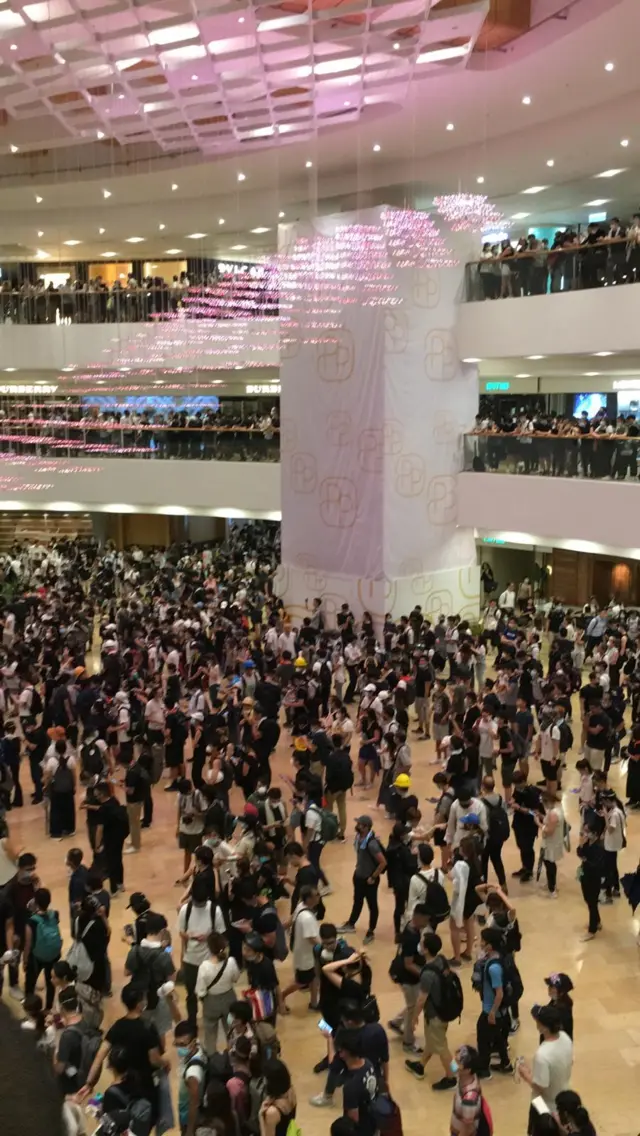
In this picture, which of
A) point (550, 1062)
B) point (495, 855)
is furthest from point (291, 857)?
point (550, 1062)

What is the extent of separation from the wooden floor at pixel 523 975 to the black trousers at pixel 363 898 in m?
0.20

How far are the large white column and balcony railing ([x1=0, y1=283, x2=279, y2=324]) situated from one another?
2870 mm

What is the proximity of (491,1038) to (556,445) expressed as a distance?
43.2ft

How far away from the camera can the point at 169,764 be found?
1173 centimetres

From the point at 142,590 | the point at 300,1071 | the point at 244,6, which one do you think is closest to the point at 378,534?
the point at 142,590

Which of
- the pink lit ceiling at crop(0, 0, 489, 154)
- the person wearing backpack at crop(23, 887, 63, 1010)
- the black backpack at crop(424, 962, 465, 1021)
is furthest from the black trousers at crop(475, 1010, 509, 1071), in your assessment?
the pink lit ceiling at crop(0, 0, 489, 154)

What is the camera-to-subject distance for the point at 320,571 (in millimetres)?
20969

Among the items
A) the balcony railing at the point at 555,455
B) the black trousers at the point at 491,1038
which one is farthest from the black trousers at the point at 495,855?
the balcony railing at the point at 555,455

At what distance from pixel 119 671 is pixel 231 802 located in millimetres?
2637

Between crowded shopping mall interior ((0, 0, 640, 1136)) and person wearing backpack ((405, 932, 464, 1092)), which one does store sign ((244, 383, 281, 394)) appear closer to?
crowded shopping mall interior ((0, 0, 640, 1136))

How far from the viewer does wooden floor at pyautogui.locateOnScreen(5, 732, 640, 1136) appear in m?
6.39

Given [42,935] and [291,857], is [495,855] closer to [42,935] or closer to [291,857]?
[291,857]

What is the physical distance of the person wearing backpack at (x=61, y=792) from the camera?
33.0ft

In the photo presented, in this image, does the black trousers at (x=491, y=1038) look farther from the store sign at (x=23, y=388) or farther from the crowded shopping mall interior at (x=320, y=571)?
the store sign at (x=23, y=388)
